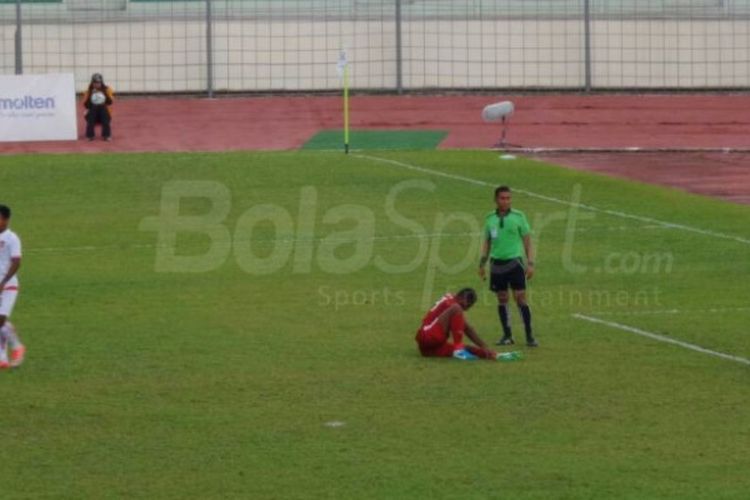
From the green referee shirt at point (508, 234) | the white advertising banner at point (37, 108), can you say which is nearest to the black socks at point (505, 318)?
the green referee shirt at point (508, 234)

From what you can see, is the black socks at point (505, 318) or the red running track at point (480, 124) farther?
the red running track at point (480, 124)

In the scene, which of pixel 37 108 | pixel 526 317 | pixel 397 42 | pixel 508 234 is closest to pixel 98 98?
pixel 37 108

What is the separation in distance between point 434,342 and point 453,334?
0.25 meters

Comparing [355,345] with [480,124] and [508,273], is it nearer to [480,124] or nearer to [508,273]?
[508,273]

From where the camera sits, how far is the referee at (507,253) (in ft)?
72.0

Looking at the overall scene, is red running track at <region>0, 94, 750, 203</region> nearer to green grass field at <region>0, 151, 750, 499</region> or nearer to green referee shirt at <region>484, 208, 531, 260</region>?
green grass field at <region>0, 151, 750, 499</region>

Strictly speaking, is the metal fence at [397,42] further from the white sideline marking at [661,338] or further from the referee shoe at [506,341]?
the referee shoe at [506,341]

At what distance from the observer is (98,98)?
44281 mm

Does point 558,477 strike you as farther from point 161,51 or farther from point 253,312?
point 161,51

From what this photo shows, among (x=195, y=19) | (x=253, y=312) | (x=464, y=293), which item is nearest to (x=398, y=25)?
(x=195, y=19)

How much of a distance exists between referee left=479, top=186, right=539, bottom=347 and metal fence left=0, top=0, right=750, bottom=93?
98.9ft

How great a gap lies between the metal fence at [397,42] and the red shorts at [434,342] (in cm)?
3111

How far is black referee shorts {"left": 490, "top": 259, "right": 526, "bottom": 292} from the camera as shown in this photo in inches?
865

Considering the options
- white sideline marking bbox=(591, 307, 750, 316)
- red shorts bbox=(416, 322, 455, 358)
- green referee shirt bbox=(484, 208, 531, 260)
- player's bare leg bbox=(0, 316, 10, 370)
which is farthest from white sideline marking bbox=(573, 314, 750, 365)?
player's bare leg bbox=(0, 316, 10, 370)
